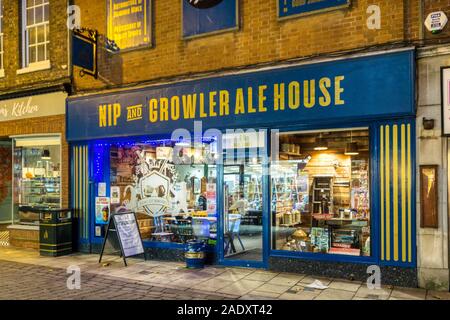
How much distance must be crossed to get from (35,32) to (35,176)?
4150mm

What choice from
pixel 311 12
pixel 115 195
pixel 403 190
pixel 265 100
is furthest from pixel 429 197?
pixel 115 195

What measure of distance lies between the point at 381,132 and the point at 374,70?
3.52ft

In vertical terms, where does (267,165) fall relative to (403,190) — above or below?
above

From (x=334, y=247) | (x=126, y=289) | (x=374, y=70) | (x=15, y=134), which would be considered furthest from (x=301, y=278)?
(x=15, y=134)

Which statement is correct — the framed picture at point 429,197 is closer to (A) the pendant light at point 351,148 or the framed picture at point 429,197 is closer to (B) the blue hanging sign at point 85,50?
(A) the pendant light at point 351,148

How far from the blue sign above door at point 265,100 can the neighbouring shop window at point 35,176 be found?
1348 mm

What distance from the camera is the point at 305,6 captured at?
8125 millimetres

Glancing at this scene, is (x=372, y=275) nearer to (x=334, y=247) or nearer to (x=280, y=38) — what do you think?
(x=334, y=247)

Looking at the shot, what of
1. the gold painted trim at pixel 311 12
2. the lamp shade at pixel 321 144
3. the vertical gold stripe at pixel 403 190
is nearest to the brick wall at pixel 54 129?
the gold painted trim at pixel 311 12

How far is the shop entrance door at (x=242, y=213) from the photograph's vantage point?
29.5 ft

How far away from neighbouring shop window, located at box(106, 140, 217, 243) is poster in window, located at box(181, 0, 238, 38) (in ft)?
8.32

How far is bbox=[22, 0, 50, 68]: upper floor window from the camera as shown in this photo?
1205 cm

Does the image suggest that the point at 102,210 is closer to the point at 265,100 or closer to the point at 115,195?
the point at 115,195

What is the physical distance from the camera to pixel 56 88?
11.3 m
